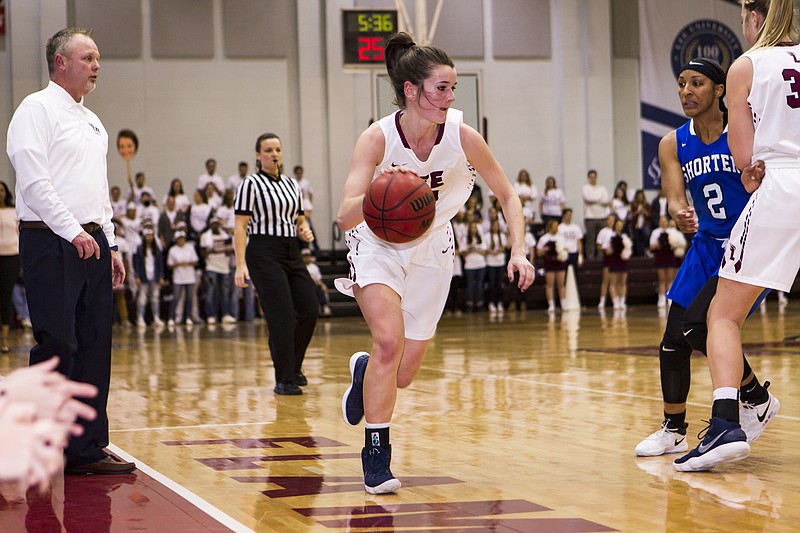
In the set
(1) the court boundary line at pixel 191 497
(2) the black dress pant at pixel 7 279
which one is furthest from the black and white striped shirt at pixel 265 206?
(2) the black dress pant at pixel 7 279

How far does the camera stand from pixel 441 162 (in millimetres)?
4219

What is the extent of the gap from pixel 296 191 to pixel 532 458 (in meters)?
3.44

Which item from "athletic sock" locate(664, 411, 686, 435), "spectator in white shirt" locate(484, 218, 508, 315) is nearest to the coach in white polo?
"athletic sock" locate(664, 411, 686, 435)

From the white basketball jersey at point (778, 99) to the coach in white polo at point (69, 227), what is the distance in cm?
263

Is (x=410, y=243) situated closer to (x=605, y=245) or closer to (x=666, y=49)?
(x=605, y=245)

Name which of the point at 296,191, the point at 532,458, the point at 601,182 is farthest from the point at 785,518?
the point at 601,182

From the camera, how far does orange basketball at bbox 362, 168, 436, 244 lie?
12.3 feet

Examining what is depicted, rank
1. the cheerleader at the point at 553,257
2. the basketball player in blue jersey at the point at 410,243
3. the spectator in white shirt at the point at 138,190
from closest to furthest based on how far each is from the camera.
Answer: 1. the basketball player in blue jersey at the point at 410,243
2. the spectator in white shirt at the point at 138,190
3. the cheerleader at the point at 553,257

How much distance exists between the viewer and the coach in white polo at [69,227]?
170 inches

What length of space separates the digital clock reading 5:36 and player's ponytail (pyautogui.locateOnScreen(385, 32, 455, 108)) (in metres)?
12.2

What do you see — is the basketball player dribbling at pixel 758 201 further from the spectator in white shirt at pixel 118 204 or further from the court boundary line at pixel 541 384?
the spectator in white shirt at pixel 118 204

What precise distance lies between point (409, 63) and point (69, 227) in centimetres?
149

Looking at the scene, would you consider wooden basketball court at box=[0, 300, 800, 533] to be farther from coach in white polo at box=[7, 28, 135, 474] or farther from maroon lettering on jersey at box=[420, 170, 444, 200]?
maroon lettering on jersey at box=[420, 170, 444, 200]

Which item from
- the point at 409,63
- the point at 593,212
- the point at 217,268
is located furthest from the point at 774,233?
the point at 593,212
